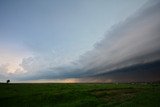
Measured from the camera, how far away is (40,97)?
149 ft

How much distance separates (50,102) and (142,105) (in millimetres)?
20159

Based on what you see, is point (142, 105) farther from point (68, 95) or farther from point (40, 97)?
point (40, 97)

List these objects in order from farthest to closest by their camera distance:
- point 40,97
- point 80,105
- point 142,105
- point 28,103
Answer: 1. point 40,97
2. point 28,103
3. point 80,105
4. point 142,105

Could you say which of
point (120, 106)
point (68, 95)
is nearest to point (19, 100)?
point (68, 95)

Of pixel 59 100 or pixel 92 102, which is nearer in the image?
pixel 92 102

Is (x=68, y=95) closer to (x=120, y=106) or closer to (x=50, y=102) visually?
(x=50, y=102)

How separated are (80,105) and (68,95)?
34.5ft

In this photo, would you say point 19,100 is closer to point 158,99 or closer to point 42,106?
point 42,106

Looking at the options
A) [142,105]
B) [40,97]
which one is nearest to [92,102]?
[142,105]

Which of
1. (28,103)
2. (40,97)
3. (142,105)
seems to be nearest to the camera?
(142,105)

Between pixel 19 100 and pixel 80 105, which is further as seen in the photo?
pixel 19 100

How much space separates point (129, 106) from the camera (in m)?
30.9

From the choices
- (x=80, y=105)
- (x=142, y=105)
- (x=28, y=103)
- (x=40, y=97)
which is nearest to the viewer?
Answer: (x=142, y=105)

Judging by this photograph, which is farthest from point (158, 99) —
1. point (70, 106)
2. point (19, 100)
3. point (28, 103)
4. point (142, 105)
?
point (19, 100)
